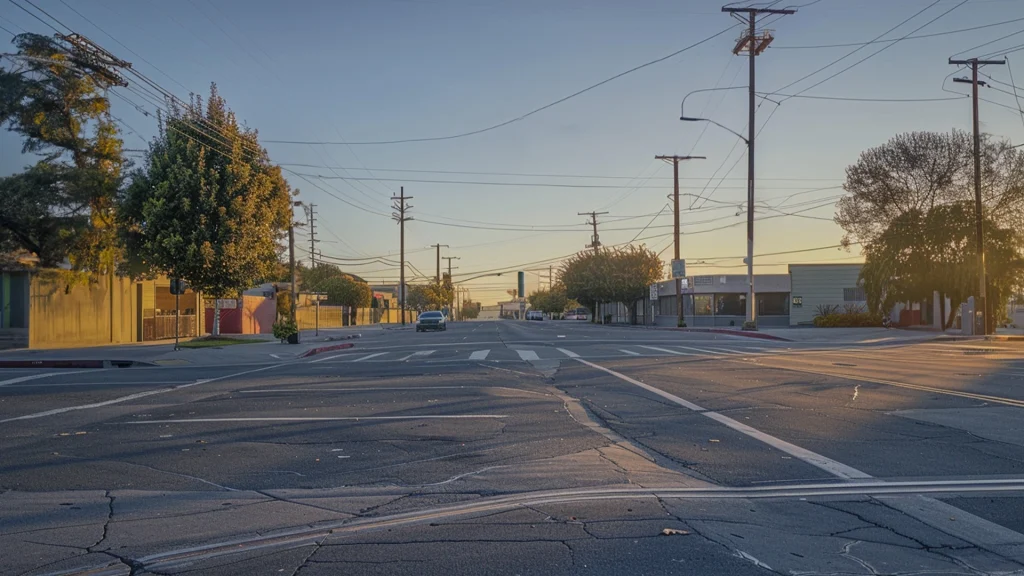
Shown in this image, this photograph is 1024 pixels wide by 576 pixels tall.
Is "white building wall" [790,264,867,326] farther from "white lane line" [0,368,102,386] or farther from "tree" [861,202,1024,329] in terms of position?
"white lane line" [0,368,102,386]

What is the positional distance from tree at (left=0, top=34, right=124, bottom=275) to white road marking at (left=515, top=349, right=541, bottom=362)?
19488 millimetres

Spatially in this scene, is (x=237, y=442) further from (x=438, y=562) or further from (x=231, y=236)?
(x=231, y=236)

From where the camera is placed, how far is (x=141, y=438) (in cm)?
1041

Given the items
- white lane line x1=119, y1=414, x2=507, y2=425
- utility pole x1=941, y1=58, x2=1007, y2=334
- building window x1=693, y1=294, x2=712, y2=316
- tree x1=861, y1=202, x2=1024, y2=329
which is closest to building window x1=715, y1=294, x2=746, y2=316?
building window x1=693, y1=294, x2=712, y2=316

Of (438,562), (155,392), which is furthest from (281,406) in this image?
(438,562)

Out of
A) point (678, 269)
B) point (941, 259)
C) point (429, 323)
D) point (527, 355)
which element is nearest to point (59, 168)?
point (527, 355)

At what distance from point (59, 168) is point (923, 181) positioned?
1821 inches

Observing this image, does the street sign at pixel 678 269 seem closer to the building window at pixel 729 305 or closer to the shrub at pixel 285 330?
the building window at pixel 729 305

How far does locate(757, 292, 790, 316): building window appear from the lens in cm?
6662

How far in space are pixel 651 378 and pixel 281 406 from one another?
8.00 meters

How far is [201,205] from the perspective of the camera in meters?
33.1

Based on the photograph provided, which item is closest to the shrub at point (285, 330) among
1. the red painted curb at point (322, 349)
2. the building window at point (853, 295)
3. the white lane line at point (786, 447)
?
the red painted curb at point (322, 349)

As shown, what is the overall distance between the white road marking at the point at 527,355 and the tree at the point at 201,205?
1391 centimetres

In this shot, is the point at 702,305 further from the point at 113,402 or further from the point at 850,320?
the point at 113,402
